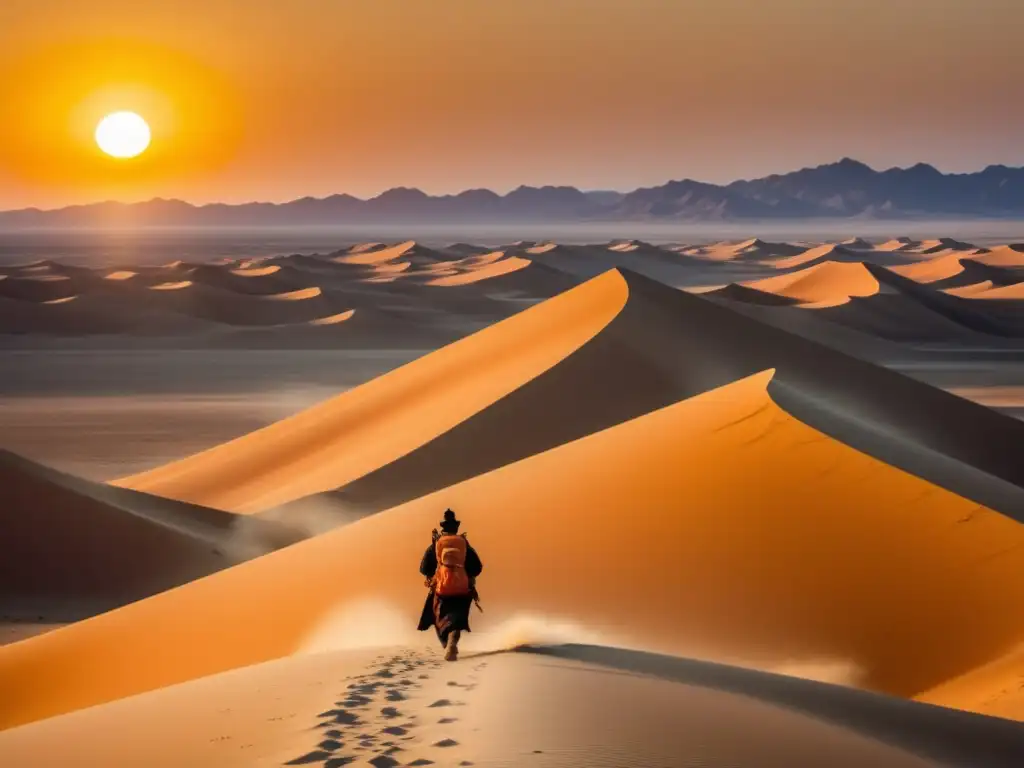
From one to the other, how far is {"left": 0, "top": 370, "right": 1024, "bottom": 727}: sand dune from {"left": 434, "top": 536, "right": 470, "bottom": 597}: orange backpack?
2.69m

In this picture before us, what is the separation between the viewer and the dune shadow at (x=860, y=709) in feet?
22.6

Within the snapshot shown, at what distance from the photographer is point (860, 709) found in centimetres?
739

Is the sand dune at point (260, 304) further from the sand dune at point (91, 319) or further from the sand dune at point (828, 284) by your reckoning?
the sand dune at point (828, 284)

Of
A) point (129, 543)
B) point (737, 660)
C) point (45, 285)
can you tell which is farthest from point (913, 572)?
point (45, 285)

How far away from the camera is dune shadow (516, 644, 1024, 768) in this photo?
688 centimetres

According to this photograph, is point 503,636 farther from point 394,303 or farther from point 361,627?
point 394,303

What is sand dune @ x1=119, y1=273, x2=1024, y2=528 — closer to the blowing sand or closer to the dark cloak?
the blowing sand

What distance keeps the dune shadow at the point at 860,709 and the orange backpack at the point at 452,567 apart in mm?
576

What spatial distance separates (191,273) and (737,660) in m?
62.9

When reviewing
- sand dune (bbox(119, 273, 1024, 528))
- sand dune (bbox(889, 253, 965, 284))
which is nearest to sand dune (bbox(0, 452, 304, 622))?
sand dune (bbox(119, 273, 1024, 528))

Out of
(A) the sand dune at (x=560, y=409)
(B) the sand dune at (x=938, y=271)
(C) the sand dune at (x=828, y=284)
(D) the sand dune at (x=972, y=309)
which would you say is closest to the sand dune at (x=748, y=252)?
(B) the sand dune at (x=938, y=271)

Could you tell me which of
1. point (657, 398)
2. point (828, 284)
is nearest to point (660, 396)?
point (657, 398)

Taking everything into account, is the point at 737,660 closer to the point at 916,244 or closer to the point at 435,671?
the point at 435,671

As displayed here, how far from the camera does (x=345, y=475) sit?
20344 mm
